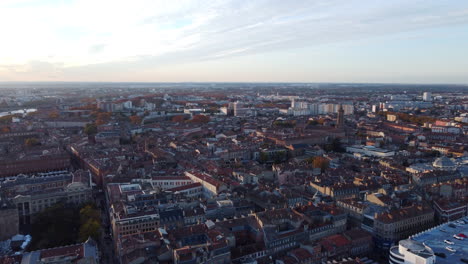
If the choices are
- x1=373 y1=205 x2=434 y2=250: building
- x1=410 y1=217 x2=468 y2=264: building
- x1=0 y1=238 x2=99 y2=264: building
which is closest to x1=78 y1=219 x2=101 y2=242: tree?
x1=0 y1=238 x2=99 y2=264: building

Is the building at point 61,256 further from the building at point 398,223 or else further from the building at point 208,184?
the building at point 398,223

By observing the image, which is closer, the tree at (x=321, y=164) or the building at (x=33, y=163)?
the tree at (x=321, y=164)

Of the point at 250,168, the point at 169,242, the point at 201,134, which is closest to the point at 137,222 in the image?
the point at 169,242

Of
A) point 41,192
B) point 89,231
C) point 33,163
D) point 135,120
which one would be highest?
point 41,192

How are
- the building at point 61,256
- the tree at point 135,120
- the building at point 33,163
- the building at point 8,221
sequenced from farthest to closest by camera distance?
1. the tree at point 135,120
2. the building at point 33,163
3. the building at point 8,221
4. the building at point 61,256

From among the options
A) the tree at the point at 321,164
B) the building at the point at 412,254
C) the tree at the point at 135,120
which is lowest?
the tree at the point at 135,120

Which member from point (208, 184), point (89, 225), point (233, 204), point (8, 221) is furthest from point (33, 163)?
point (233, 204)

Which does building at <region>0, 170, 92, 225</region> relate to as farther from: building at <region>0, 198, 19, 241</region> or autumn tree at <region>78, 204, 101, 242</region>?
autumn tree at <region>78, 204, 101, 242</region>

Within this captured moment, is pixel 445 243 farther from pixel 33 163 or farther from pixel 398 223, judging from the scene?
pixel 33 163

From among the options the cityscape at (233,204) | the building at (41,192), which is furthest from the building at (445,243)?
the building at (41,192)
